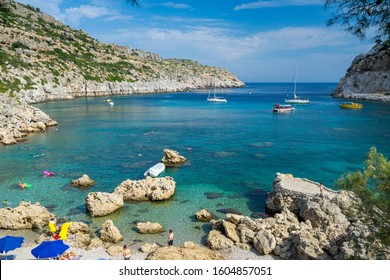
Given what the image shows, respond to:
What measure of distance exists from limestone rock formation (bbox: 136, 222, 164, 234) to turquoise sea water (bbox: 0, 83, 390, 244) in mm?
508

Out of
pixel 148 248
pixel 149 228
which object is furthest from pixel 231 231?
pixel 149 228

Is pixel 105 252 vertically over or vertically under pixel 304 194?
under

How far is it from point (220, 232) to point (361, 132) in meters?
46.0

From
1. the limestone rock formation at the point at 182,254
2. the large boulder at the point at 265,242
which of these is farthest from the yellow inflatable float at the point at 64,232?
the large boulder at the point at 265,242

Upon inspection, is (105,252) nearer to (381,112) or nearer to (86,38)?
(381,112)

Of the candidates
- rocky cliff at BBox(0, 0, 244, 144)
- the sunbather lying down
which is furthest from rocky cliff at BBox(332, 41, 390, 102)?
the sunbather lying down

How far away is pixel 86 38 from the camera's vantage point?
172 meters

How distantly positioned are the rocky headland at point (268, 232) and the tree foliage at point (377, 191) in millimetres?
3481

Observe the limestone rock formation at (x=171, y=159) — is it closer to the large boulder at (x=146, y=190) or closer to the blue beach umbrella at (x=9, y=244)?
the large boulder at (x=146, y=190)

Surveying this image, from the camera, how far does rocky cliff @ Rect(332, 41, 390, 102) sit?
11776 centimetres

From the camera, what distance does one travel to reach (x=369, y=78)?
12350 centimetres

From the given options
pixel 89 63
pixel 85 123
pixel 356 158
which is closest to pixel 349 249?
pixel 356 158

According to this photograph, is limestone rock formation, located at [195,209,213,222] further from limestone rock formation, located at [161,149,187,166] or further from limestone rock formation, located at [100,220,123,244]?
limestone rock formation, located at [161,149,187,166]
